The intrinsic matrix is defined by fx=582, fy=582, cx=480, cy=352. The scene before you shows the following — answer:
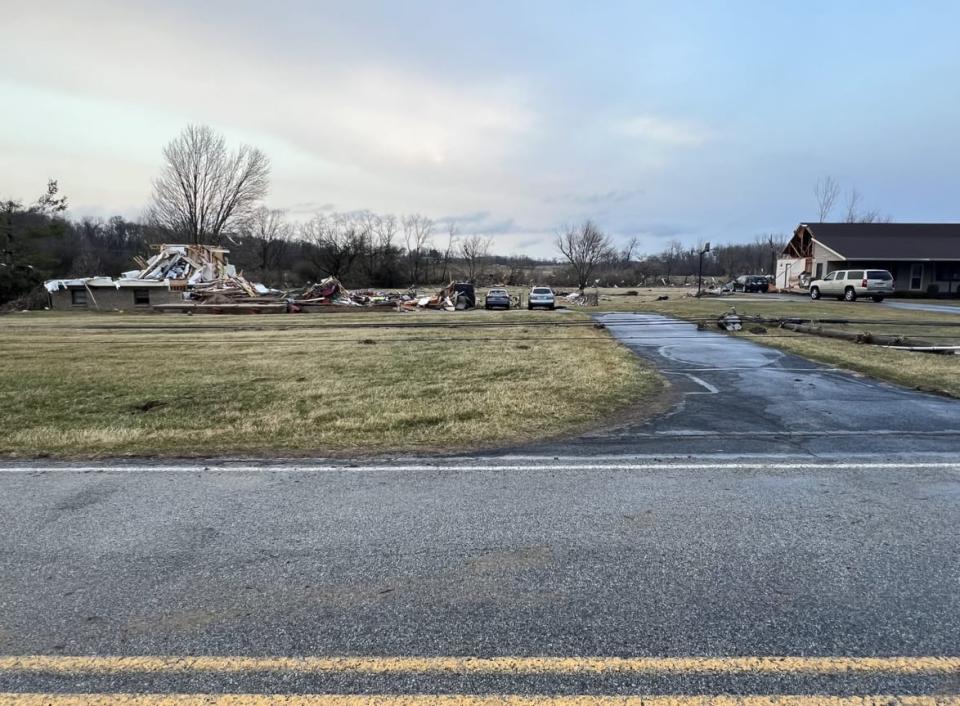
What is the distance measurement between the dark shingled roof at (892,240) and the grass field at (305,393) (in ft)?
111

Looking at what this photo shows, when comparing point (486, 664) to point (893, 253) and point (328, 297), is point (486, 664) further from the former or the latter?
point (893, 253)

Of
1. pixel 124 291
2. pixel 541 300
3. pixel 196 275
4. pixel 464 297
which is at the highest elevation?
pixel 196 275

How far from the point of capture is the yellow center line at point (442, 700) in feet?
7.55

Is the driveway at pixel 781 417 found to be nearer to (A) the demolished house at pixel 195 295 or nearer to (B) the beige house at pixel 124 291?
(A) the demolished house at pixel 195 295

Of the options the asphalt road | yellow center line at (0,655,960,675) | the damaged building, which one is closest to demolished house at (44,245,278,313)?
the asphalt road

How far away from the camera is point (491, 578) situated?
10.8 ft

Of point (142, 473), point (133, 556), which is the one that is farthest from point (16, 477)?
point (133, 556)

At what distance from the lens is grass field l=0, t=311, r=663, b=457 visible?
655 cm

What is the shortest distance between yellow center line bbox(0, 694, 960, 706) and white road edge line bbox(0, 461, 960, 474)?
2959 millimetres

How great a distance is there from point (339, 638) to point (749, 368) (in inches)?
424

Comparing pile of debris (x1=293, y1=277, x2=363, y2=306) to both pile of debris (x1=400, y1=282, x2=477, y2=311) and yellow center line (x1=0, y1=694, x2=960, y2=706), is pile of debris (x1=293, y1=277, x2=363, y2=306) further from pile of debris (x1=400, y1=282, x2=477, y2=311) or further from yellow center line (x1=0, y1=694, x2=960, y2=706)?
yellow center line (x1=0, y1=694, x2=960, y2=706)

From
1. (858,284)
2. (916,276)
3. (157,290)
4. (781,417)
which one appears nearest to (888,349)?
(781,417)

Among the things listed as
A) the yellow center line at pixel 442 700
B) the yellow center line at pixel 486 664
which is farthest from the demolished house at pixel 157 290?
the yellow center line at pixel 442 700

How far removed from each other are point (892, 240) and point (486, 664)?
51173mm
